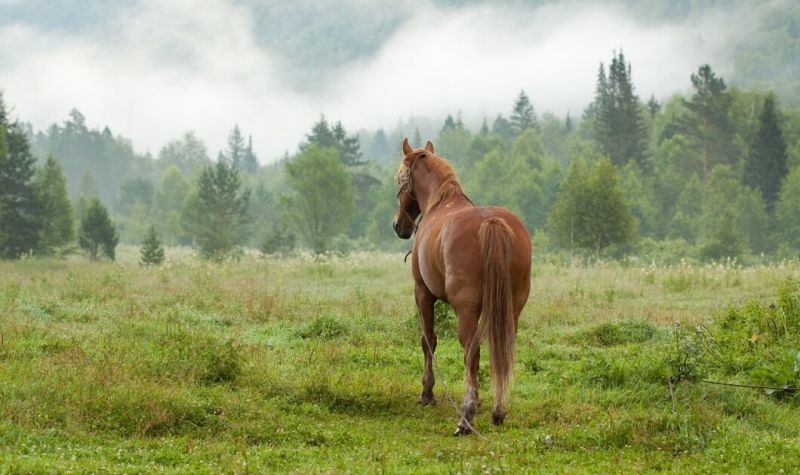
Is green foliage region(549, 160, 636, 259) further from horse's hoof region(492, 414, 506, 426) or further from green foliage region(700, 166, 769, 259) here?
horse's hoof region(492, 414, 506, 426)

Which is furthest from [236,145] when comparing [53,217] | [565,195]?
[565,195]

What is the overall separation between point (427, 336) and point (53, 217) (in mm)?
35425

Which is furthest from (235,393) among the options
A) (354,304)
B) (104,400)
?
(354,304)

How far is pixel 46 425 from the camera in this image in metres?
6.16

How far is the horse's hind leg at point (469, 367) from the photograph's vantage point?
655 centimetres

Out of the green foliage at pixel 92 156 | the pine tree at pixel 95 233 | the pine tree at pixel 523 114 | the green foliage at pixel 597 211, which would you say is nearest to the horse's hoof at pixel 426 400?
the green foliage at pixel 597 211

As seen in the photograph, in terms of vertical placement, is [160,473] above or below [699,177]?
below

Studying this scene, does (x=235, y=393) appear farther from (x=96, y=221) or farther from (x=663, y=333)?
(x=96, y=221)

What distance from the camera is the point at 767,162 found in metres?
56.5

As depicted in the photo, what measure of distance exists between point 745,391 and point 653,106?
308ft

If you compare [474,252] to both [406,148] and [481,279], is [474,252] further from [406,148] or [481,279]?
[406,148]

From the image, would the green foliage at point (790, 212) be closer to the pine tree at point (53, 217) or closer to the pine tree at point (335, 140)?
the pine tree at point (335, 140)

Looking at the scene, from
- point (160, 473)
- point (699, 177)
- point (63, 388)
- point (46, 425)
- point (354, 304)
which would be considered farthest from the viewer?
point (699, 177)

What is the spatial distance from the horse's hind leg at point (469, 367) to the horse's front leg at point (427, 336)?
3.71 ft
